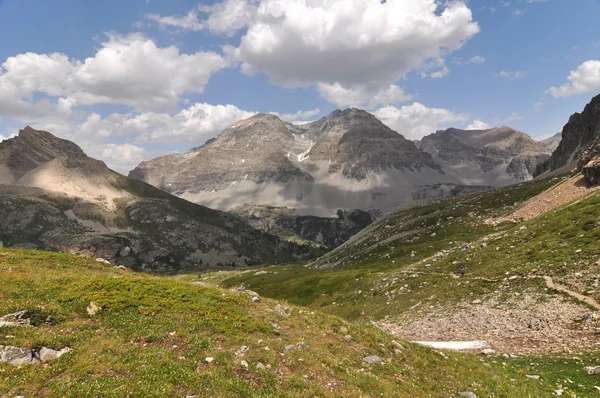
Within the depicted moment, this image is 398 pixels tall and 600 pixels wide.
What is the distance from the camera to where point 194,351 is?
17.6 m

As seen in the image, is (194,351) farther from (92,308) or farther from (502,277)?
(502,277)

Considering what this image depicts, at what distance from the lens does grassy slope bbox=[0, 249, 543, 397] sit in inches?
571

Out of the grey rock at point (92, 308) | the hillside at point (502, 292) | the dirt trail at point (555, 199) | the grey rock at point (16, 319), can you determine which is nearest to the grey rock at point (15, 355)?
the grey rock at point (16, 319)

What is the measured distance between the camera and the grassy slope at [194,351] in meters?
14.5

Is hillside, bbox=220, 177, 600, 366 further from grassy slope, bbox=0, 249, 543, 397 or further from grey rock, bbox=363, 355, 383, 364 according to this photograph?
grey rock, bbox=363, 355, 383, 364

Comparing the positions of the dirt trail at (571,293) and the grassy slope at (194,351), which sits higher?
the grassy slope at (194,351)

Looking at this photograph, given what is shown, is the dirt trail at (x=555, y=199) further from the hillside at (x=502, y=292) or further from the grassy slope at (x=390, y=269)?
the grassy slope at (x=390, y=269)

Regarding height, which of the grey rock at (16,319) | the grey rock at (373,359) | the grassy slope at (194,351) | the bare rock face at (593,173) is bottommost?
the grey rock at (373,359)

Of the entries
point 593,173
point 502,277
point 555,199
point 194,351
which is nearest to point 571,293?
point 502,277

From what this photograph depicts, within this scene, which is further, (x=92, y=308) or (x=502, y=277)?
(x=502, y=277)

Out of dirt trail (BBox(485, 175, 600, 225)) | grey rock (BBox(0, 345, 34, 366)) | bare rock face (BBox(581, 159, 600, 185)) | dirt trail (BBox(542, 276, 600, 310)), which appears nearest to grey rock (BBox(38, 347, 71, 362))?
grey rock (BBox(0, 345, 34, 366))

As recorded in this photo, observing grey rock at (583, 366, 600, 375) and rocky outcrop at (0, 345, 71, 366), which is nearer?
rocky outcrop at (0, 345, 71, 366)

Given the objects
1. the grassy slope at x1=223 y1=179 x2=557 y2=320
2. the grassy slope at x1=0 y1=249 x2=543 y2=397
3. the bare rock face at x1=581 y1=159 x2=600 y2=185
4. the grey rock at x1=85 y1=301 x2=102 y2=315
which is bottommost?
the grassy slope at x1=223 y1=179 x2=557 y2=320

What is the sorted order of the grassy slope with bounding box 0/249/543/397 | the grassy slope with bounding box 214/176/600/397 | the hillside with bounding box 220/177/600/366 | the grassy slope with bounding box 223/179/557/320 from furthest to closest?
the grassy slope with bounding box 223/179/557/320, the hillside with bounding box 220/177/600/366, the grassy slope with bounding box 214/176/600/397, the grassy slope with bounding box 0/249/543/397
